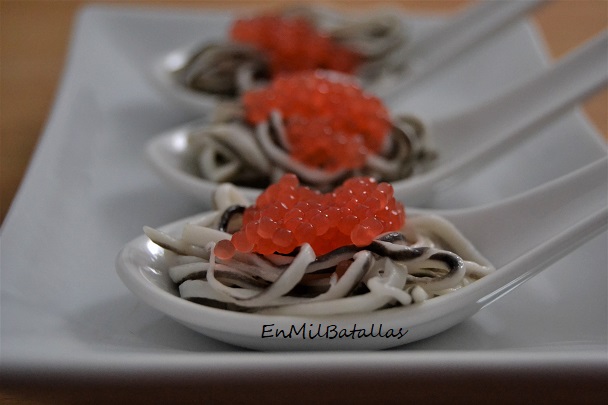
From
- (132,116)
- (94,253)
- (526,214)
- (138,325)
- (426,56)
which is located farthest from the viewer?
(426,56)

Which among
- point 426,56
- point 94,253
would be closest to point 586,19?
point 426,56

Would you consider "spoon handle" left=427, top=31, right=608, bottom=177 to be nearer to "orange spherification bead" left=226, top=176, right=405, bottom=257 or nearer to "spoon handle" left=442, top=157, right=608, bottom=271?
"spoon handle" left=442, top=157, right=608, bottom=271

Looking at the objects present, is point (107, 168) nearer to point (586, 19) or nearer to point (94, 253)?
point (94, 253)

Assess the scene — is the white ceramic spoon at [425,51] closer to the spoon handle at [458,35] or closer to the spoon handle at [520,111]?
the spoon handle at [458,35]
